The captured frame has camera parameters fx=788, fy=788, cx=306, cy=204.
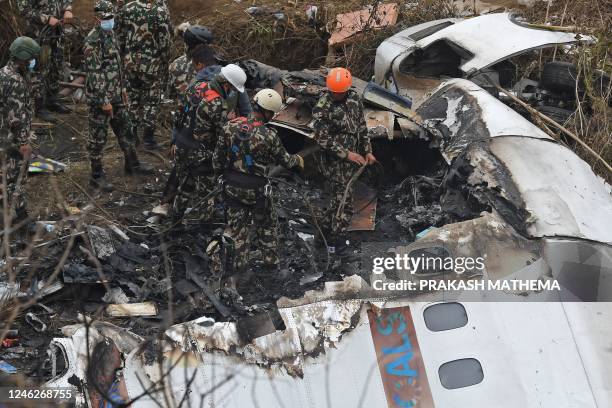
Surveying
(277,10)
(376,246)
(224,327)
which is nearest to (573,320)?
(224,327)

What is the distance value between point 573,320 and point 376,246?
2.65 meters

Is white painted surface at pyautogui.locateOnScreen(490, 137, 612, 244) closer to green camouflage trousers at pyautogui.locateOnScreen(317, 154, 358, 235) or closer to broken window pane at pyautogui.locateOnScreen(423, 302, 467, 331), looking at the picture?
broken window pane at pyautogui.locateOnScreen(423, 302, 467, 331)

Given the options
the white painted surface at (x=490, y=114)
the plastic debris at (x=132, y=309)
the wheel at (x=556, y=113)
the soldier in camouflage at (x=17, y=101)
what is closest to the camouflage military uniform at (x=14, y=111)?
the soldier in camouflage at (x=17, y=101)

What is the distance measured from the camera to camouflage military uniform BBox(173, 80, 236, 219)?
6328 millimetres

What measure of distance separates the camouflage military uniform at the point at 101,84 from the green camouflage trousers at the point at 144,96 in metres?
0.50

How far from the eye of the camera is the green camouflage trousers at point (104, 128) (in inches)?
291

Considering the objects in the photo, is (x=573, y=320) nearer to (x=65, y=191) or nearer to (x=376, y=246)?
(x=376, y=246)

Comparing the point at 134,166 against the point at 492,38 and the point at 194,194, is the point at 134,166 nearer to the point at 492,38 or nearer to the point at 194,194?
the point at 194,194

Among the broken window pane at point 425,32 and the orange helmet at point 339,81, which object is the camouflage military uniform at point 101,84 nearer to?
the orange helmet at point 339,81

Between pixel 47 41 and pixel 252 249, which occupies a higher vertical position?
pixel 47 41

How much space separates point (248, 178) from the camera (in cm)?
595

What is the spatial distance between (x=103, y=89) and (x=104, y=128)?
0.39 meters

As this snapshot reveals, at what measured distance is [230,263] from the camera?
20.7ft

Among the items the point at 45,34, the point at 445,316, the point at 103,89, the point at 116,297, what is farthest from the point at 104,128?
the point at 445,316
